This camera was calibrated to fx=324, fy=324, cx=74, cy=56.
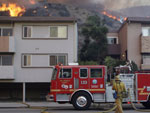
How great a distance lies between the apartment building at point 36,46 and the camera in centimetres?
2722

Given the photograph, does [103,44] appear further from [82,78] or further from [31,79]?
[82,78]

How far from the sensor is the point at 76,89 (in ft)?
57.3

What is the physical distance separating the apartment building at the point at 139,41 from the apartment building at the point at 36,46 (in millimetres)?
6797

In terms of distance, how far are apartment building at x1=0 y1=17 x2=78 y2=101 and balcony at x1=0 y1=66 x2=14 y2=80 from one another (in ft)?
0.63

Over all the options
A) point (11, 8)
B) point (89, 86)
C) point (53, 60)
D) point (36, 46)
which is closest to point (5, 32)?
point (36, 46)

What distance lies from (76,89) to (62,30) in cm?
1105

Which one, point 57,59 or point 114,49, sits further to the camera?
point 114,49

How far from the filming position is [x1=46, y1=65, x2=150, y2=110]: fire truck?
17328 millimetres

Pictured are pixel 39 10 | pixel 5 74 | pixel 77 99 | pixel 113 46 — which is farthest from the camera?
pixel 39 10

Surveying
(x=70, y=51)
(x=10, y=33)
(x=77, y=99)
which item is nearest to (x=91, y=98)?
(x=77, y=99)

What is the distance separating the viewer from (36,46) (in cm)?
2742

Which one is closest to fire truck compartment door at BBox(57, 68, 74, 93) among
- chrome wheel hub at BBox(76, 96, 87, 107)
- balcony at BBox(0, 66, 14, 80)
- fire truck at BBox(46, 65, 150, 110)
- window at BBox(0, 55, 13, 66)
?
fire truck at BBox(46, 65, 150, 110)

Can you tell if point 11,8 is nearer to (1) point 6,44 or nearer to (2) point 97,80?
(1) point 6,44

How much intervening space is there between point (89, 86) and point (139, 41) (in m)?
15.4
